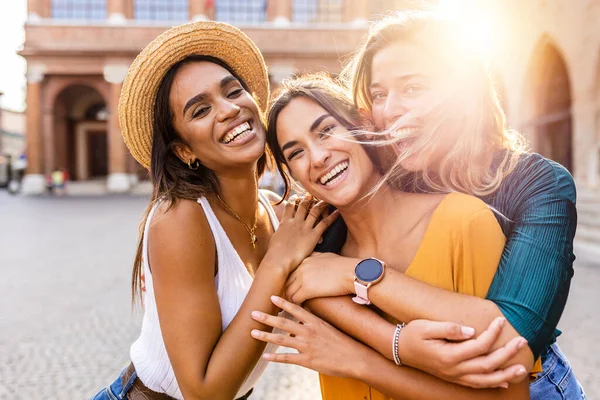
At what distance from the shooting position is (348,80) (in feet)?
7.40

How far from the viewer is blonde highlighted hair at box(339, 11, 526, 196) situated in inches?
67.7

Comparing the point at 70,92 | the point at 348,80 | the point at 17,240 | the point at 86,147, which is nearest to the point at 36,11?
the point at 70,92

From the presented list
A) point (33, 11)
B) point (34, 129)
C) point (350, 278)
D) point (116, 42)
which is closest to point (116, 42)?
point (116, 42)

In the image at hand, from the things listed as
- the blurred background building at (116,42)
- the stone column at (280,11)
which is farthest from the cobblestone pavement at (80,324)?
the stone column at (280,11)

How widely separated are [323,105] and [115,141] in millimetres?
25633

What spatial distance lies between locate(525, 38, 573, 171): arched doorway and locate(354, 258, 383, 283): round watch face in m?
15.4

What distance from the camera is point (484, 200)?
1.68 meters

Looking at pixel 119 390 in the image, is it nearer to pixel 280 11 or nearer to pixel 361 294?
pixel 361 294

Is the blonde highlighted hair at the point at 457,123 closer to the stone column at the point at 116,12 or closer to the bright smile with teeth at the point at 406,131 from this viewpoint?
the bright smile with teeth at the point at 406,131

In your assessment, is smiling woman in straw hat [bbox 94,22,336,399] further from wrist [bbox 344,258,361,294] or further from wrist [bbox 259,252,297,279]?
wrist [bbox 344,258,361,294]

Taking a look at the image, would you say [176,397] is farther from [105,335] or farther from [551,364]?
[105,335]

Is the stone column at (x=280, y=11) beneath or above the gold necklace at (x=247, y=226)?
above

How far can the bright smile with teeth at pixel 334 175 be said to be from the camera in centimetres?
182

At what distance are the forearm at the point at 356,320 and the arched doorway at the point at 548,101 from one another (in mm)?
15435
